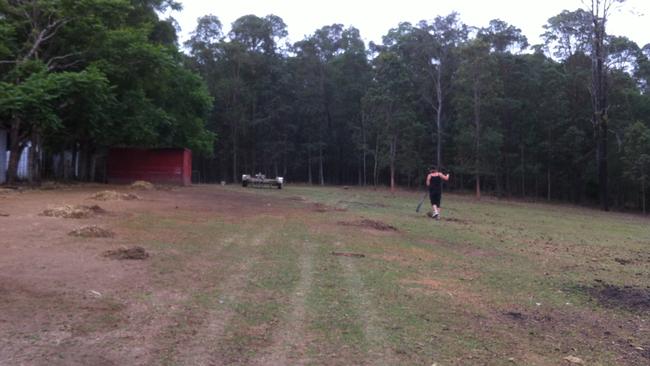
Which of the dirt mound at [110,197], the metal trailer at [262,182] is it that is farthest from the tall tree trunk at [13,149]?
the metal trailer at [262,182]

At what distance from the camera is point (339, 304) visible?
7242mm

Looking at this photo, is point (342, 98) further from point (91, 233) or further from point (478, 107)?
point (91, 233)

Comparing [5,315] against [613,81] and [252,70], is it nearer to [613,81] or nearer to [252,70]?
[613,81]

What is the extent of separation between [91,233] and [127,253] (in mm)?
2488

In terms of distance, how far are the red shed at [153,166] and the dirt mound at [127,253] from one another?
31583mm

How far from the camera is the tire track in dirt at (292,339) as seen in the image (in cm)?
514

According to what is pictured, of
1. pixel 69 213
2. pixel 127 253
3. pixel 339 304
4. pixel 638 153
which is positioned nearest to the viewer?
pixel 339 304

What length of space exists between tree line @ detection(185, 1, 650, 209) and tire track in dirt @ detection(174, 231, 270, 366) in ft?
136

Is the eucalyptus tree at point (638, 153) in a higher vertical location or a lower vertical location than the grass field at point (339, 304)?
higher

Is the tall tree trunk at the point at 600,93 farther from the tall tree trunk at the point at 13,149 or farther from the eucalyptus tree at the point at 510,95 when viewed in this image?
the tall tree trunk at the point at 13,149

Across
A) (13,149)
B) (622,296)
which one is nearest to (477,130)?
(13,149)

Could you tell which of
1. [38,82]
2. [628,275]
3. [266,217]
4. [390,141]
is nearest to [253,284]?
[628,275]

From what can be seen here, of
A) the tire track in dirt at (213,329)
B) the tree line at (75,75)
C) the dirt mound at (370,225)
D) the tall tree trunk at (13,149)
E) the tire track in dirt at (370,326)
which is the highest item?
the tree line at (75,75)

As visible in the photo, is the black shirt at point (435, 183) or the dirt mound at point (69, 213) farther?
the black shirt at point (435, 183)
